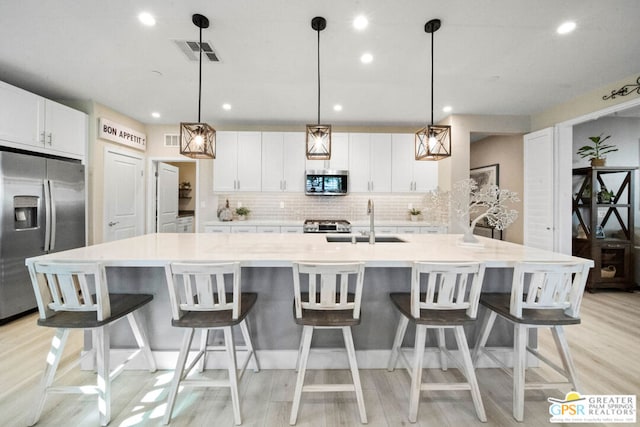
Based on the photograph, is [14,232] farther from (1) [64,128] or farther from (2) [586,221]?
(2) [586,221]

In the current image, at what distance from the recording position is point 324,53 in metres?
2.62

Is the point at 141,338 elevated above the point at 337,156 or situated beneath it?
situated beneath

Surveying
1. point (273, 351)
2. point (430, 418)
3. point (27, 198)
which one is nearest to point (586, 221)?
point (430, 418)

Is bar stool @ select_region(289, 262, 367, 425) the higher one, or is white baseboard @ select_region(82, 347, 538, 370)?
bar stool @ select_region(289, 262, 367, 425)

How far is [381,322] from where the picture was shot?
2086 mm

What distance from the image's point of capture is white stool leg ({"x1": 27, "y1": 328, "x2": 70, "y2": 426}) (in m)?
1.55

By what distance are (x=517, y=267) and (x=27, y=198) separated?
434cm

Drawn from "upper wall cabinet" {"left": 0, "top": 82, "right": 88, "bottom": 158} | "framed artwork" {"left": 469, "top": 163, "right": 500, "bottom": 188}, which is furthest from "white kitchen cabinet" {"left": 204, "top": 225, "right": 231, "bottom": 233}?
"framed artwork" {"left": 469, "top": 163, "right": 500, "bottom": 188}

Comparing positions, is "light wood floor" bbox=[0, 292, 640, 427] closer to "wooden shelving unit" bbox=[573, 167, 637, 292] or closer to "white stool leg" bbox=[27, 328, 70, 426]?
"white stool leg" bbox=[27, 328, 70, 426]

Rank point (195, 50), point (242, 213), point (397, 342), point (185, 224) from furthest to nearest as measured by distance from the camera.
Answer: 1. point (185, 224)
2. point (242, 213)
3. point (195, 50)
4. point (397, 342)

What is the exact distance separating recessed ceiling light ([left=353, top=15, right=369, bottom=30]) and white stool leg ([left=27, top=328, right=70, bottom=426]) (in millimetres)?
2776

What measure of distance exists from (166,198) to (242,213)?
1.65 m

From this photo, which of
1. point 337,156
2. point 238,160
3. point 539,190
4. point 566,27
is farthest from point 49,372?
point 539,190

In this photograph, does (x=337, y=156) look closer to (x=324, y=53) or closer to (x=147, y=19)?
(x=324, y=53)
